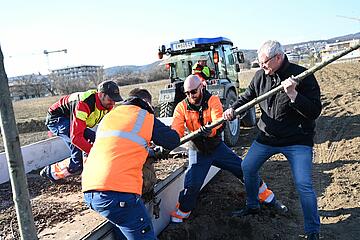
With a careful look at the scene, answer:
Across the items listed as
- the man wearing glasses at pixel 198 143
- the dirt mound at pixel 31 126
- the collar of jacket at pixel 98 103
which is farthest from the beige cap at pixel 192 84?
the dirt mound at pixel 31 126

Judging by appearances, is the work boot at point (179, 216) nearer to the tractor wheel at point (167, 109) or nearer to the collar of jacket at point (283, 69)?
the collar of jacket at point (283, 69)

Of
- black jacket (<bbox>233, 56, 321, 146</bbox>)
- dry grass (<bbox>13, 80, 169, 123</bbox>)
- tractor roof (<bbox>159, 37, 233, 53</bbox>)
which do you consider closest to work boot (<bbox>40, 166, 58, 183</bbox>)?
black jacket (<bbox>233, 56, 321, 146</bbox>)

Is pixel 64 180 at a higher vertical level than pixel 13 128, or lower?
lower

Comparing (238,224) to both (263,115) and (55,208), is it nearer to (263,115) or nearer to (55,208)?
(263,115)

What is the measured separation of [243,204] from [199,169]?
3.12 feet

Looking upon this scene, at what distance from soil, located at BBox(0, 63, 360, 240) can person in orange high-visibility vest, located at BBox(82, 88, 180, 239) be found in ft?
3.93

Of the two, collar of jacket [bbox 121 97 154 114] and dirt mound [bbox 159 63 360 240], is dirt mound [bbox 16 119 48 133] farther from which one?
collar of jacket [bbox 121 97 154 114]

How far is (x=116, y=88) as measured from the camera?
409 cm

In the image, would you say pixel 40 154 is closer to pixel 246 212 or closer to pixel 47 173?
pixel 47 173

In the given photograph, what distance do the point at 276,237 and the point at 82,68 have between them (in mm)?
120202

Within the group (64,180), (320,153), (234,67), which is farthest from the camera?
(234,67)

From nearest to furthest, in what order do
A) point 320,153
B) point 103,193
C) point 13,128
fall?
point 13,128
point 103,193
point 320,153

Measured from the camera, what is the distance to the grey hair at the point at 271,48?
3.41 metres

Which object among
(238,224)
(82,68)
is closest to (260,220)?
(238,224)
